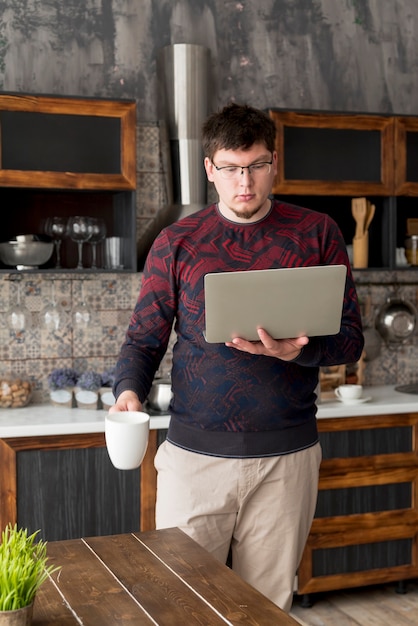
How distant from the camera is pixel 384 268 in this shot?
3.81m

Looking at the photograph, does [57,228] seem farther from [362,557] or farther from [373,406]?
[362,557]

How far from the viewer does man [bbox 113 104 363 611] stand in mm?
2107

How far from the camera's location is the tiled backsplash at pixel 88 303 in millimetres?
3611

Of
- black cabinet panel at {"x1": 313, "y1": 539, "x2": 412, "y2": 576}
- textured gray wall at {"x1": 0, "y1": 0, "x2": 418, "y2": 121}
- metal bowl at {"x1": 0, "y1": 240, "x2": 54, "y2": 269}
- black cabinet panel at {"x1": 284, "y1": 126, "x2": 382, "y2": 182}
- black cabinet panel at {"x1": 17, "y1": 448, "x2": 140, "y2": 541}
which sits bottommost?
black cabinet panel at {"x1": 313, "y1": 539, "x2": 412, "y2": 576}

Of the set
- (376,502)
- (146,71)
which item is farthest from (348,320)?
(146,71)

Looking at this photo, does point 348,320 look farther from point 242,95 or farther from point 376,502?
point 242,95

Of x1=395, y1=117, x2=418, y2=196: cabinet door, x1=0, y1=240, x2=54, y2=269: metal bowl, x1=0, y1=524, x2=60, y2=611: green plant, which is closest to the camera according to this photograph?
x1=0, y1=524, x2=60, y2=611: green plant

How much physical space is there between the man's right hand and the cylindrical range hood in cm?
171

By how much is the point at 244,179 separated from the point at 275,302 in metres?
0.42

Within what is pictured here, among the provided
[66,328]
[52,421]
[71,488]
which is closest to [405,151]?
[66,328]

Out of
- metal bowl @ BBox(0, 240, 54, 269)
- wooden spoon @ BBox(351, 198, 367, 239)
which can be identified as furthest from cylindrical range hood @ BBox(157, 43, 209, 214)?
wooden spoon @ BBox(351, 198, 367, 239)

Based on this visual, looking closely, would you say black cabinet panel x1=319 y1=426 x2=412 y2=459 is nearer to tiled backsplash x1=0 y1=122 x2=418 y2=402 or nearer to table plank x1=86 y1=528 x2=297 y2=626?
tiled backsplash x1=0 y1=122 x2=418 y2=402

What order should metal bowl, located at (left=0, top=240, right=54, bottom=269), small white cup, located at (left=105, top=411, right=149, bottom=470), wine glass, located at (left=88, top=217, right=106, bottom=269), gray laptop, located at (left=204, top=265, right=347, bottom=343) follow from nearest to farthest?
small white cup, located at (left=105, top=411, right=149, bottom=470) < gray laptop, located at (left=204, top=265, right=347, bottom=343) < metal bowl, located at (left=0, top=240, right=54, bottom=269) < wine glass, located at (left=88, top=217, right=106, bottom=269)

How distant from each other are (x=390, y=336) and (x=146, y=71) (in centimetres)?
173
